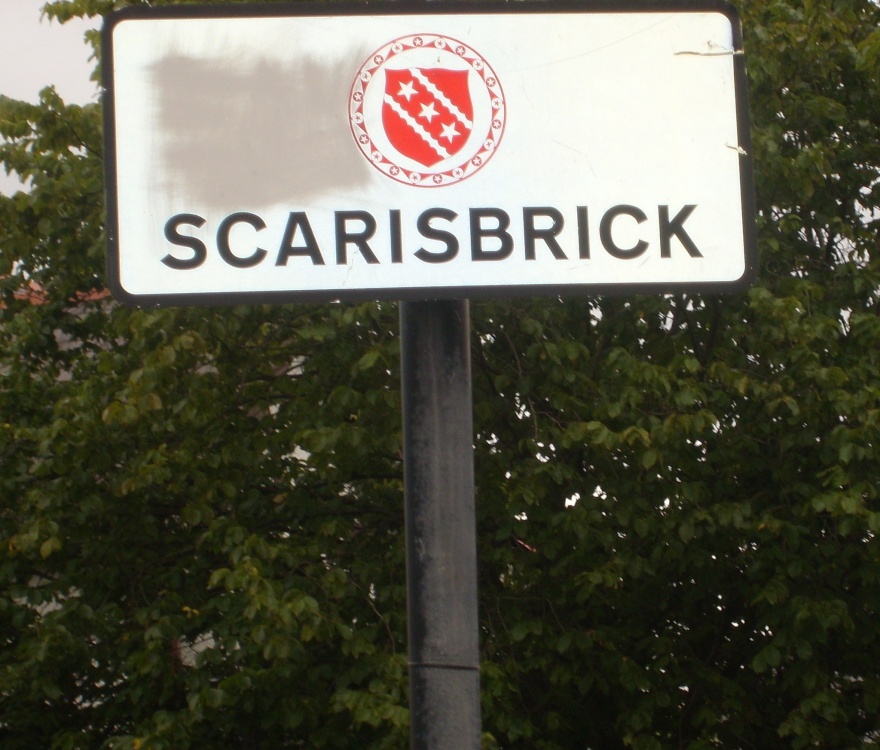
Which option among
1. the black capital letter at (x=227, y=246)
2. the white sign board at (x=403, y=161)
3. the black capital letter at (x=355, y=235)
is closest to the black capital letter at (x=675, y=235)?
the white sign board at (x=403, y=161)

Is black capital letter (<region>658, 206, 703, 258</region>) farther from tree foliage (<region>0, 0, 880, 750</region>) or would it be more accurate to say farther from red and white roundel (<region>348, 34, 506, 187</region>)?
tree foliage (<region>0, 0, 880, 750</region>)

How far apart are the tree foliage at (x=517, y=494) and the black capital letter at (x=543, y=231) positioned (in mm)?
4136

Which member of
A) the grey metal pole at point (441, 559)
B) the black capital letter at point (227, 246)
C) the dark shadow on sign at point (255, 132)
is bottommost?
the grey metal pole at point (441, 559)

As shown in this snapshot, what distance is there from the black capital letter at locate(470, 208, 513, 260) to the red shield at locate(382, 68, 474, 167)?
0.33 ft

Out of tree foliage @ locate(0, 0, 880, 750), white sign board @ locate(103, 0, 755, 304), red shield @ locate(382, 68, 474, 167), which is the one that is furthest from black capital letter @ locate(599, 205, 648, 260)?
tree foliage @ locate(0, 0, 880, 750)

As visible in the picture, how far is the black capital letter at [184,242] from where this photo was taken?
1811 millimetres

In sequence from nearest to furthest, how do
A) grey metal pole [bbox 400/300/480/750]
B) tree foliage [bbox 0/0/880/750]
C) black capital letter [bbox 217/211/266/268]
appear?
1. grey metal pole [bbox 400/300/480/750]
2. black capital letter [bbox 217/211/266/268]
3. tree foliage [bbox 0/0/880/750]

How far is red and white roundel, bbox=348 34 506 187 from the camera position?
1834mm

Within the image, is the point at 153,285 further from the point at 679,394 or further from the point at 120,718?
the point at 120,718

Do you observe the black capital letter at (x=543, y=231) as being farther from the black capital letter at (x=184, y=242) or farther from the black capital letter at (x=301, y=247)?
the black capital letter at (x=184, y=242)

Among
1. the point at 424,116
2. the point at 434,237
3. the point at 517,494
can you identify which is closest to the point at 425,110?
the point at 424,116

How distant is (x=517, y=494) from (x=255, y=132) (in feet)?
16.0

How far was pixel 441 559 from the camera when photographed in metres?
1.72

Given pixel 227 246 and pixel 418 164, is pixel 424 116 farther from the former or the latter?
pixel 227 246
